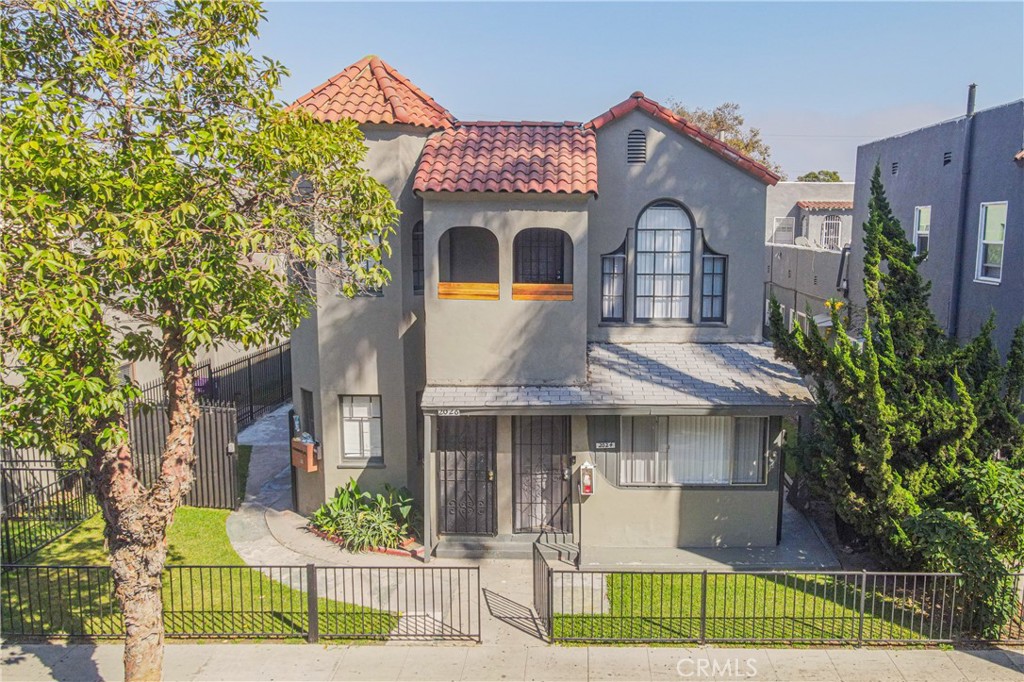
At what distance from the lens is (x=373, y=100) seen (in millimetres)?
13227

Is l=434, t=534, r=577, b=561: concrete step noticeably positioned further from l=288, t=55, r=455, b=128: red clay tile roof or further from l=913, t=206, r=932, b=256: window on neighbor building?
l=913, t=206, r=932, b=256: window on neighbor building

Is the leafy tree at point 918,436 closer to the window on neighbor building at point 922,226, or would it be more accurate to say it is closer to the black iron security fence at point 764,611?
the black iron security fence at point 764,611

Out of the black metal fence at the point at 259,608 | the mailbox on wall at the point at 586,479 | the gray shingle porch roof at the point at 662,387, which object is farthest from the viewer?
the mailbox on wall at the point at 586,479

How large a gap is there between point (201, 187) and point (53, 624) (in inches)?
251

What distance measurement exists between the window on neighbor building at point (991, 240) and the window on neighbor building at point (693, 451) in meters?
5.38

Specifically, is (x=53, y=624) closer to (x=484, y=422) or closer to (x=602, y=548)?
(x=484, y=422)

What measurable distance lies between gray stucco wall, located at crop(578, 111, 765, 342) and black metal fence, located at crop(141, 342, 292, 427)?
8.09 meters

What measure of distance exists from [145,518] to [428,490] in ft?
15.6

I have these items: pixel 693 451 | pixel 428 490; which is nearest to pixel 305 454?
pixel 428 490

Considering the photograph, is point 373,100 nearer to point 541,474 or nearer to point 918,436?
point 541,474

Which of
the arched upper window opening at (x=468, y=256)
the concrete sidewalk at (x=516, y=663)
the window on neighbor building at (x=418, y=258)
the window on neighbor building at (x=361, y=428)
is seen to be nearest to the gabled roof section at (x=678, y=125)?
the arched upper window opening at (x=468, y=256)

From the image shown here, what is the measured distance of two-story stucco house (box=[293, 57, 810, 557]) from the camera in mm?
12578

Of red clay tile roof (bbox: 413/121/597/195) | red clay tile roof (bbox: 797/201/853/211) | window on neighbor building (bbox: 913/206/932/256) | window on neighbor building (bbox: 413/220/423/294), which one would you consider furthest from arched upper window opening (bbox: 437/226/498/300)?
red clay tile roof (bbox: 797/201/853/211)

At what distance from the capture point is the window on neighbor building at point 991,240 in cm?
1410
